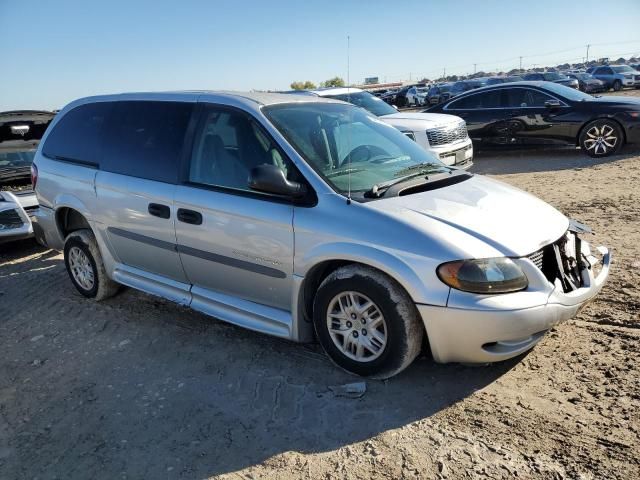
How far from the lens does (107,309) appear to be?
16.5 feet

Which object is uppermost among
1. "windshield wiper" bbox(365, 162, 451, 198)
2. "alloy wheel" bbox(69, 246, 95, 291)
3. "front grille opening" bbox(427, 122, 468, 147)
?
"windshield wiper" bbox(365, 162, 451, 198)

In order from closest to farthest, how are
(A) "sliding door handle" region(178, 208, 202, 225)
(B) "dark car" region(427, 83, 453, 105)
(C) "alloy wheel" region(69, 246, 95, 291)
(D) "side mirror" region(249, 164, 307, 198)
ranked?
(D) "side mirror" region(249, 164, 307, 198) < (A) "sliding door handle" region(178, 208, 202, 225) < (C) "alloy wheel" region(69, 246, 95, 291) < (B) "dark car" region(427, 83, 453, 105)

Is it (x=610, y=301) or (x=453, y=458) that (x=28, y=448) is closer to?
(x=453, y=458)

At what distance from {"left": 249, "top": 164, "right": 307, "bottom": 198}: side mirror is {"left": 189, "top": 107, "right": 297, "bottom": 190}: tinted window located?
248 mm

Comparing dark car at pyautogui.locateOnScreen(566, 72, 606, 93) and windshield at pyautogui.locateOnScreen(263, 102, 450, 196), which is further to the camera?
dark car at pyautogui.locateOnScreen(566, 72, 606, 93)

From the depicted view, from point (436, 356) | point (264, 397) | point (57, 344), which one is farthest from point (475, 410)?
point (57, 344)

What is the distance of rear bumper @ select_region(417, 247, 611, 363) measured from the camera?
2938 mm

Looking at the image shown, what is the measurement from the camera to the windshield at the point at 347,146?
364cm

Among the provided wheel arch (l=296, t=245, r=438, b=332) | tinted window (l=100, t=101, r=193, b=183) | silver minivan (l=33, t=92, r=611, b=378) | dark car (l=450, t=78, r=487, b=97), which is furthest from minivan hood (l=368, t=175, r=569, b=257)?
dark car (l=450, t=78, r=487, b=97)

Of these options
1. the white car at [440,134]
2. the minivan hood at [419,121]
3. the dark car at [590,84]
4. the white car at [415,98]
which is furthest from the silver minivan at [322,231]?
the white car at [415,98]

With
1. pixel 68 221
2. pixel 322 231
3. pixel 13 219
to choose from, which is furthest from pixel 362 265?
pixel 13 219

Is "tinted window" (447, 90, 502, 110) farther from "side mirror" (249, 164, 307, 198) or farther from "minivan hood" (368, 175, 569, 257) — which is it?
"side mirror" (249, 164, 307, 198)

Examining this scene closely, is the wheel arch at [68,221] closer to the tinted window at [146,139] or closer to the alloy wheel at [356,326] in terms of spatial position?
the tinted window at [146,139]

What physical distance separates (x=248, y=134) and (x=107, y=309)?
2385 mm
